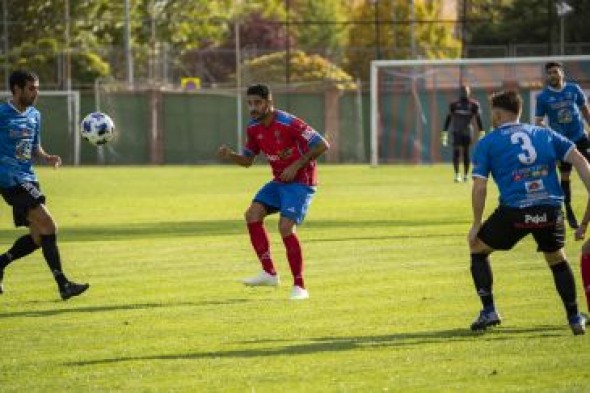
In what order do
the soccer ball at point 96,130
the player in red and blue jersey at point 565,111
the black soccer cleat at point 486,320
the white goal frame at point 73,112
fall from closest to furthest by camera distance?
the black soccer cleat at point 486,320, the soccer ball at point 96,130, the player in red and blue jersey at point 565,111, the white goal frame at point 73,112

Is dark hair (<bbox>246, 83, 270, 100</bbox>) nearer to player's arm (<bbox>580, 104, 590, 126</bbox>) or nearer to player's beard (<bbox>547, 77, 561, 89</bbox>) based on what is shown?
player's beard (<bbox>547, 77, 561, 89</bbox>)

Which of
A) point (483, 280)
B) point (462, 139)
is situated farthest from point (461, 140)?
point (483, 280)

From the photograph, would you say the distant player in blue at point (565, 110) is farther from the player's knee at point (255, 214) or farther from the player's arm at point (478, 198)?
the player's arm at point (478, 198)

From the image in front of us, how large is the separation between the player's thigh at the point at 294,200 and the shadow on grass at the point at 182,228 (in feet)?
19.7

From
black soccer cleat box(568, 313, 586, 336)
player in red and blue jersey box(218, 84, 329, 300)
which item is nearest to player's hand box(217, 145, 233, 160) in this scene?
player in red and blue jersey box(218, 84, 329, 300)

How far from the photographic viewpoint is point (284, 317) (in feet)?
→ 38.4

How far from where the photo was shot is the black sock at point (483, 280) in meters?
10.6

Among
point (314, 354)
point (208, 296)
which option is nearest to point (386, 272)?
point (208, 296)

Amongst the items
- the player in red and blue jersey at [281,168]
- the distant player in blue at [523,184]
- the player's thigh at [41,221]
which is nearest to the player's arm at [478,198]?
the distant player in blue at [523,184]

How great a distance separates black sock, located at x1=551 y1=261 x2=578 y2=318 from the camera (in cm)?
1034

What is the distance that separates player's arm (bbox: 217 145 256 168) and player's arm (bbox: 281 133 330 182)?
1.74 ft

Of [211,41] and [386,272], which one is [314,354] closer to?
[386,272]

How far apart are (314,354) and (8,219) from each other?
16.1 meters

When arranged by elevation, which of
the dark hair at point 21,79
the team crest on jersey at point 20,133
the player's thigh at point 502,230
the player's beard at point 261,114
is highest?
the dark hair at point 21,79
